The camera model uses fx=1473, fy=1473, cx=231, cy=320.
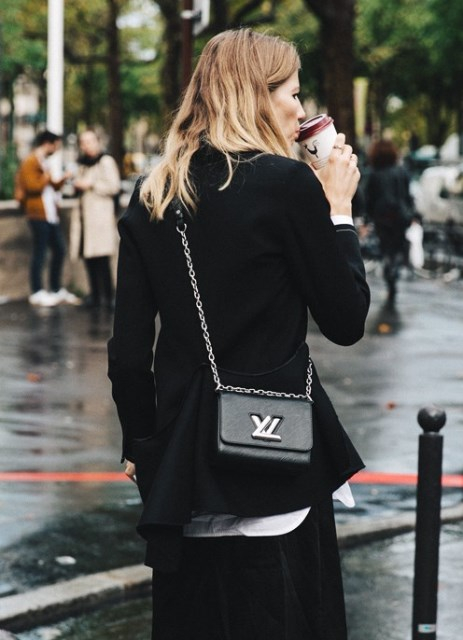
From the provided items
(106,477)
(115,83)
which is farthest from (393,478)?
(115,83)

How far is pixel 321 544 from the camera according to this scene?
330 cm

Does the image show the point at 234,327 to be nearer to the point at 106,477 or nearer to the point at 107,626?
the point at 107,626

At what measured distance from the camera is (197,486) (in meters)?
3.12

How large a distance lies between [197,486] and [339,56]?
19.0 meters

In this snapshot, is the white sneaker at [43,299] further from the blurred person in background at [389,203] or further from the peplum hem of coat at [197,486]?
the peplum hem of coat at [197,486]

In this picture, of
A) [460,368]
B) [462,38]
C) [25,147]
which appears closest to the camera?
[460,368]

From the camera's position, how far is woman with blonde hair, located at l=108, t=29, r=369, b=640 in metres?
3.15

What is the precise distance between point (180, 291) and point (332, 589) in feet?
2.47

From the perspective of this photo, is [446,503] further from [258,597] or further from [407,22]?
[407,22]

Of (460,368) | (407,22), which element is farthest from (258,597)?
(407,22)

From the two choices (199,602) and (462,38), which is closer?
(199,602)

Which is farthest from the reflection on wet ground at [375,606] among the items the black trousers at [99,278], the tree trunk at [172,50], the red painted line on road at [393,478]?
the tree trunk at [172,50]

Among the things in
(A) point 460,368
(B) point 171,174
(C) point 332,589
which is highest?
(B) point 171,174

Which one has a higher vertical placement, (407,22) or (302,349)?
(302,349)
